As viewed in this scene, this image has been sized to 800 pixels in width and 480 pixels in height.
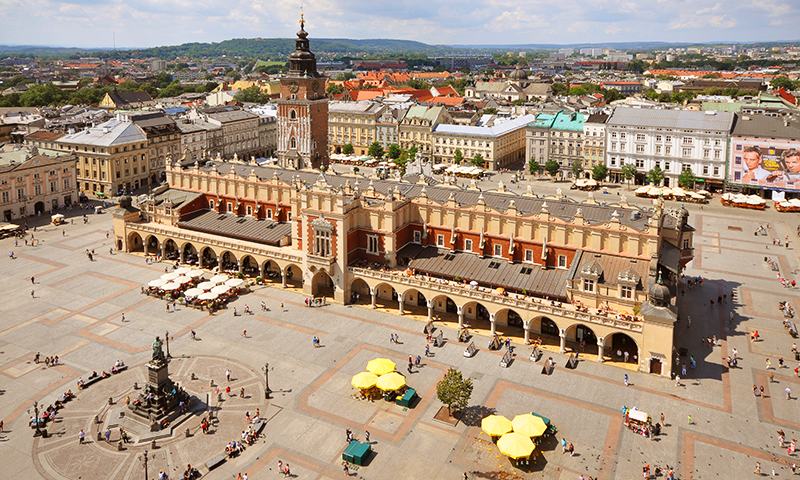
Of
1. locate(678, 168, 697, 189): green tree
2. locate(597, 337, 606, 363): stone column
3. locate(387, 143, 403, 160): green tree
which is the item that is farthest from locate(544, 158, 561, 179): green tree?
locate(597, 337, 606, 363): stone column

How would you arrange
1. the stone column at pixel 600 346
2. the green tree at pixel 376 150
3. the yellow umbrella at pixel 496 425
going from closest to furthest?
the yellow umbrella at pixel 496 425 < the stone column at pixel 600 346 < the green tree at pixel 376 150

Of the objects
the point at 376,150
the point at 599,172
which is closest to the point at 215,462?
the point at 599,172

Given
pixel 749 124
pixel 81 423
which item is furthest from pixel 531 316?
pixel 749 124

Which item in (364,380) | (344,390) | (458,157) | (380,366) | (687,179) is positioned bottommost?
(344,390)

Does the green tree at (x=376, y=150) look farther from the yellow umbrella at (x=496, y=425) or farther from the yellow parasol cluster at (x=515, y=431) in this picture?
the yellow umbrella at (x=496, y=425)

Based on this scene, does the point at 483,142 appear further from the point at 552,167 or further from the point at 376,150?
the point at 376,150

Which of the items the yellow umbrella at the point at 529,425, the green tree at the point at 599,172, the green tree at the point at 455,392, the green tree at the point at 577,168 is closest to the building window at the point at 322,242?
the green tree at the point at 455,392

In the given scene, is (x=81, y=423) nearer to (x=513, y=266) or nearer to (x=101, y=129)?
(x=513, y=266)
